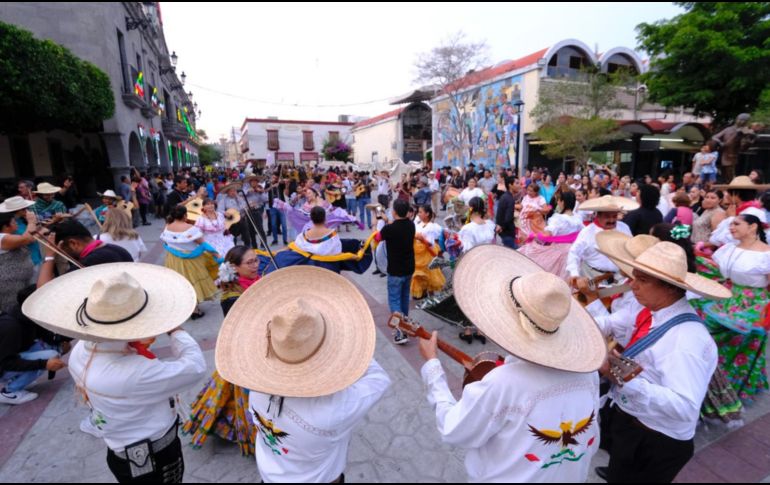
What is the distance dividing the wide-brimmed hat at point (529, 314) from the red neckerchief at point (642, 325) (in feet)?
2.36

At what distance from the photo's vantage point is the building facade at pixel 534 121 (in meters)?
22.1

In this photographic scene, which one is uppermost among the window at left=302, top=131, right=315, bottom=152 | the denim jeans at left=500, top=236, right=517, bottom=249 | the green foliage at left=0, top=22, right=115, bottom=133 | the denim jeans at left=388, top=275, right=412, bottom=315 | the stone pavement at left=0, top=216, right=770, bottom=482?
the window at left=302, top=131, right=315, bottom=152

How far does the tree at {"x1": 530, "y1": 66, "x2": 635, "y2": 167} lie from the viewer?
18578mm

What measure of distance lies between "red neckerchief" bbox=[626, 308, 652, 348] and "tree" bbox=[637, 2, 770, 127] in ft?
66.8

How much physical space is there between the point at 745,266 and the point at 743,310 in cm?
39

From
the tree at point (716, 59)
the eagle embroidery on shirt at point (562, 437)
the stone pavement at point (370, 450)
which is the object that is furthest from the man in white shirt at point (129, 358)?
the tree at point (716, 59)

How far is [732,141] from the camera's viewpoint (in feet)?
35.9

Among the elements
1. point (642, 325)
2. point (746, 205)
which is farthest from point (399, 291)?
point (746, 205)

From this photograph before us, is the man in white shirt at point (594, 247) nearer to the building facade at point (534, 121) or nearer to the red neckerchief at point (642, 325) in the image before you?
the red neckerchief at point (642, 325)

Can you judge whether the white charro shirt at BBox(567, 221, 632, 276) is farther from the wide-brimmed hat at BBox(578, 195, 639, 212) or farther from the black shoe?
the black shoe

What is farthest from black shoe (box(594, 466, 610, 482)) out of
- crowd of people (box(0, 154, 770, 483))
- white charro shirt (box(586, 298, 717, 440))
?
white charro shirt (box(586, 298, 717, 440))

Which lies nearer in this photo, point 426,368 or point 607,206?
point 426,368

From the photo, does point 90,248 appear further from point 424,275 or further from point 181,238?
point 424,275

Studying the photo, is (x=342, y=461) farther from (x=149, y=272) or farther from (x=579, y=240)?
(x=579, y=240)
